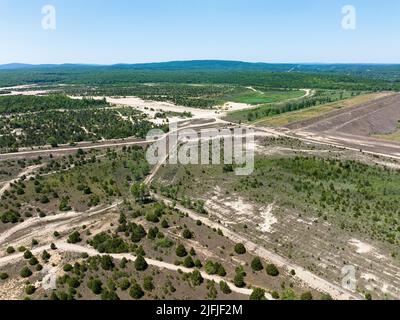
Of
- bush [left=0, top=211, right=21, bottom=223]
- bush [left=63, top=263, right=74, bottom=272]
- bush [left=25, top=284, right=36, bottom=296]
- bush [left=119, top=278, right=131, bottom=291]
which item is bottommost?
bush [left=25, top=284, right=36, bottom=296]

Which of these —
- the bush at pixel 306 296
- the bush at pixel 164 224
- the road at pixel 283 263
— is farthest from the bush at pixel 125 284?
the bush at pixel 306 296

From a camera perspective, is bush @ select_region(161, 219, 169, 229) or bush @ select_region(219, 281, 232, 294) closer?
bush @ select_region(219, 281, 232, 294)

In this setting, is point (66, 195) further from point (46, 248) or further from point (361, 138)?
point (361, 138)

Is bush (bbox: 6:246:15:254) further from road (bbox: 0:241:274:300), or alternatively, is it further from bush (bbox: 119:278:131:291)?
bush (bbox: 119:278:131:291)

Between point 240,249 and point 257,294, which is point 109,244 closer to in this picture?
point 240,249

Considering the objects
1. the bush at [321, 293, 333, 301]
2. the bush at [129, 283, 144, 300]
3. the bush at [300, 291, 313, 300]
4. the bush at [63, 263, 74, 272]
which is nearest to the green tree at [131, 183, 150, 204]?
the bush at [63, 263, 74, 272]

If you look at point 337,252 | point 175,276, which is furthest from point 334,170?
point 175,276

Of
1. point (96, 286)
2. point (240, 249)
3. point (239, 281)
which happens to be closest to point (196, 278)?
point (239, 281)

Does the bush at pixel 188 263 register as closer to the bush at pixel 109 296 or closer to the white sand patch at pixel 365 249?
the bush at pixel 109 296
